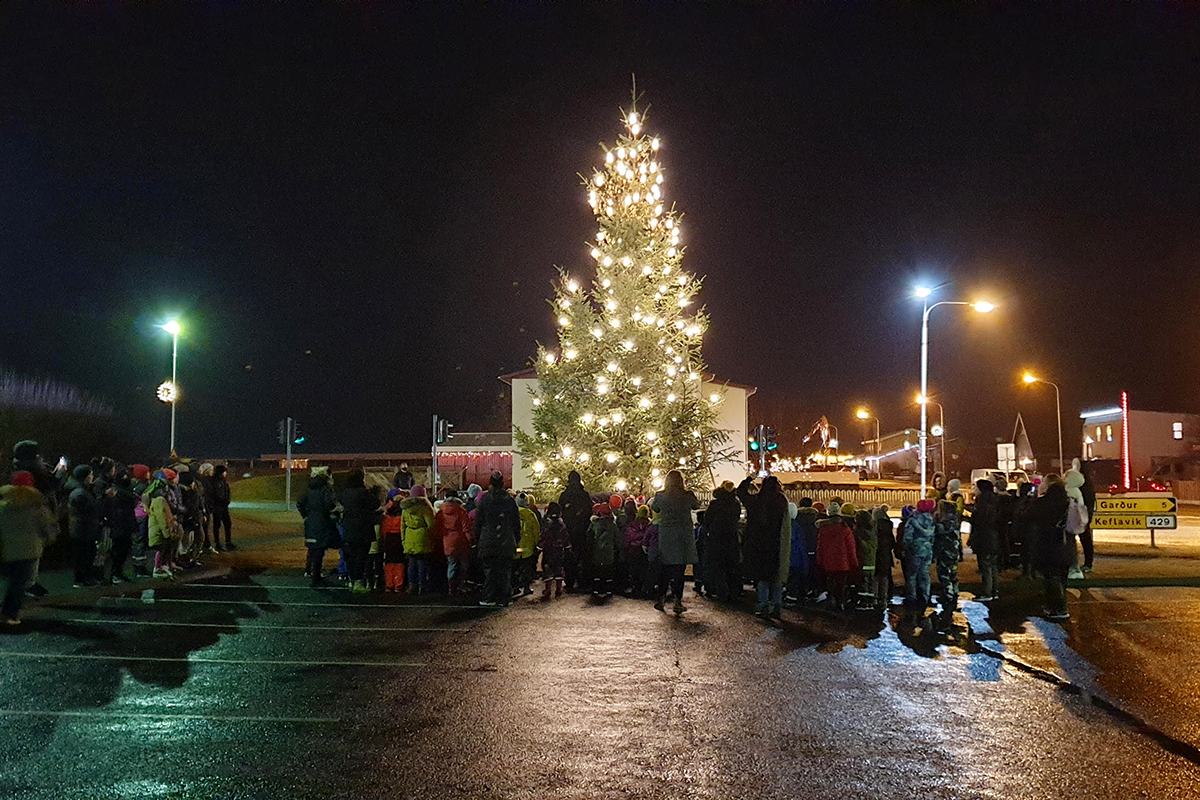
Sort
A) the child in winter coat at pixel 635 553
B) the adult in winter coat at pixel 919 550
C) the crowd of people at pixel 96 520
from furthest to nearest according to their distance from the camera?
1. the child in winter coat at pixel 635 553
2. the adult in winter coat at pixel 919 550
3. the crowd of people at pixel 96 520

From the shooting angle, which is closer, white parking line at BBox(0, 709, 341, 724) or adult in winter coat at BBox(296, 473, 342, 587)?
white parking line at BBox(0, 709, 341, 724)

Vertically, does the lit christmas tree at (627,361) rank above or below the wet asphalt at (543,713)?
above

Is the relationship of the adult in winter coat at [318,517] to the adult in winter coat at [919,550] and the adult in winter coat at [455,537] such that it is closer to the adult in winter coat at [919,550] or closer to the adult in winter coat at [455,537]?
the adult in winter coat at [455,537]

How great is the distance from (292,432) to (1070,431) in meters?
65.9

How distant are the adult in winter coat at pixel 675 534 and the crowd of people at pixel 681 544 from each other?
17 millimetres

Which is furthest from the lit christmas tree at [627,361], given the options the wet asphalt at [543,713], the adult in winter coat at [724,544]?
the wet asphalt at [543,713]

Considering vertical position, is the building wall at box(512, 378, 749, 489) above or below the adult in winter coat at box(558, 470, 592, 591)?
above

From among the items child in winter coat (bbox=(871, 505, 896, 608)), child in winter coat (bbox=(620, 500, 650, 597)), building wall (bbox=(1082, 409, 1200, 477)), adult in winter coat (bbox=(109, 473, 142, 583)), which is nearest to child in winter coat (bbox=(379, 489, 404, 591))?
child in winter coat (bbox=(620, 500, 650, 597))

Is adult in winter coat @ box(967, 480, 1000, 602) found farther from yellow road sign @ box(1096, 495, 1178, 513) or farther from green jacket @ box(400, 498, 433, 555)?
green jacket @ box(400, 498, 433, 555)

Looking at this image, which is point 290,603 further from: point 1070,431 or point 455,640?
point 1070,431

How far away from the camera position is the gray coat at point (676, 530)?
12.9 metres

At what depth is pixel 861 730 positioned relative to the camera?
690 cm

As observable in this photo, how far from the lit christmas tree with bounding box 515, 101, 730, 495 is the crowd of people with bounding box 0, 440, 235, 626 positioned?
26.8 ft

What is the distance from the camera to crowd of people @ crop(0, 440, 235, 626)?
1060cm
